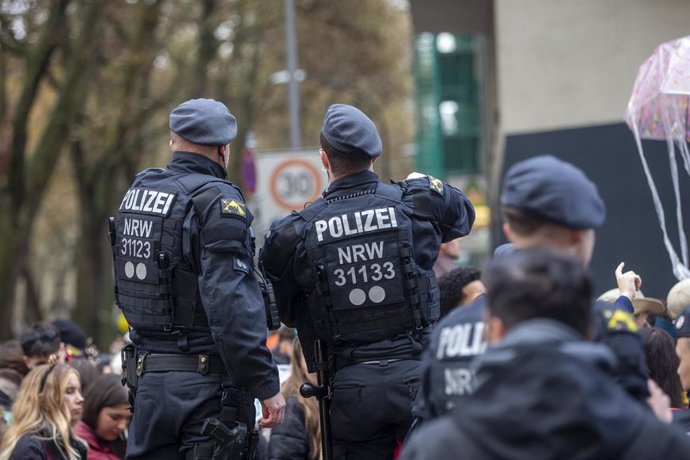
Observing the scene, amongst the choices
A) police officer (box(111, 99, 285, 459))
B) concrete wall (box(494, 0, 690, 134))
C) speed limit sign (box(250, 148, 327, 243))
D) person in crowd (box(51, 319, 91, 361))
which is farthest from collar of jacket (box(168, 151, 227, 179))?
concrete wall (box(494, 0, 690, 134))

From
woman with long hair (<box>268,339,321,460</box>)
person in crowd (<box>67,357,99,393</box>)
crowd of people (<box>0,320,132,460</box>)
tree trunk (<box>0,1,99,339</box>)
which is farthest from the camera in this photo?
tree trunk (<box>0,1,99,339</box>)

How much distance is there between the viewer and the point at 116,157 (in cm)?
2381

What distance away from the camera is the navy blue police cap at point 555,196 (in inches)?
127

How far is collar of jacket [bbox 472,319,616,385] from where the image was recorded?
2.69 meters

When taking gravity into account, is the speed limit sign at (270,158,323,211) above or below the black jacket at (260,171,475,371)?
below

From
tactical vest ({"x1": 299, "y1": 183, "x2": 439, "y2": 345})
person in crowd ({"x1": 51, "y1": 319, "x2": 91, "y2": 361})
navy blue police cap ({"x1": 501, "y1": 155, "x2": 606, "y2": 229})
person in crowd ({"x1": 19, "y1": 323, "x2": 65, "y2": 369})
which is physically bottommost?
person in crowd ({"x1": 51, "y1": 319, "x2": 91, "y2": 361})

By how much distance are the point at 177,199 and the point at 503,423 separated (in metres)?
3.07

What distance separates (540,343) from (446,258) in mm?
5077

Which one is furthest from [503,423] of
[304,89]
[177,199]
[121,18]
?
[304,89]

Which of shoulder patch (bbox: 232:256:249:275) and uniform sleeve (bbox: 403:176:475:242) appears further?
uniform sleeve (bbox: 403:176:475:242)

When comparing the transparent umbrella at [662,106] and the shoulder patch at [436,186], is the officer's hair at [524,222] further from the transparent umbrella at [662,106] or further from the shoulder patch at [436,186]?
the transparent umbrella at [662,106]

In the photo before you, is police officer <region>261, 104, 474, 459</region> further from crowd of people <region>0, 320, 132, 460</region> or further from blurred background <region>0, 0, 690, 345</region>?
blurred background <region>0, 0, 690, 345</region>

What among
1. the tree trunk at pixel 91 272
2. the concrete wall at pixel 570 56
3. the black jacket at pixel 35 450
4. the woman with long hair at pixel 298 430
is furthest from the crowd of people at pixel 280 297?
the tree trunk at pixel 91 272

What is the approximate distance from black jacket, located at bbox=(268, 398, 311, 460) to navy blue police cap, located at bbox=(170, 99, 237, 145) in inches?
57.7
